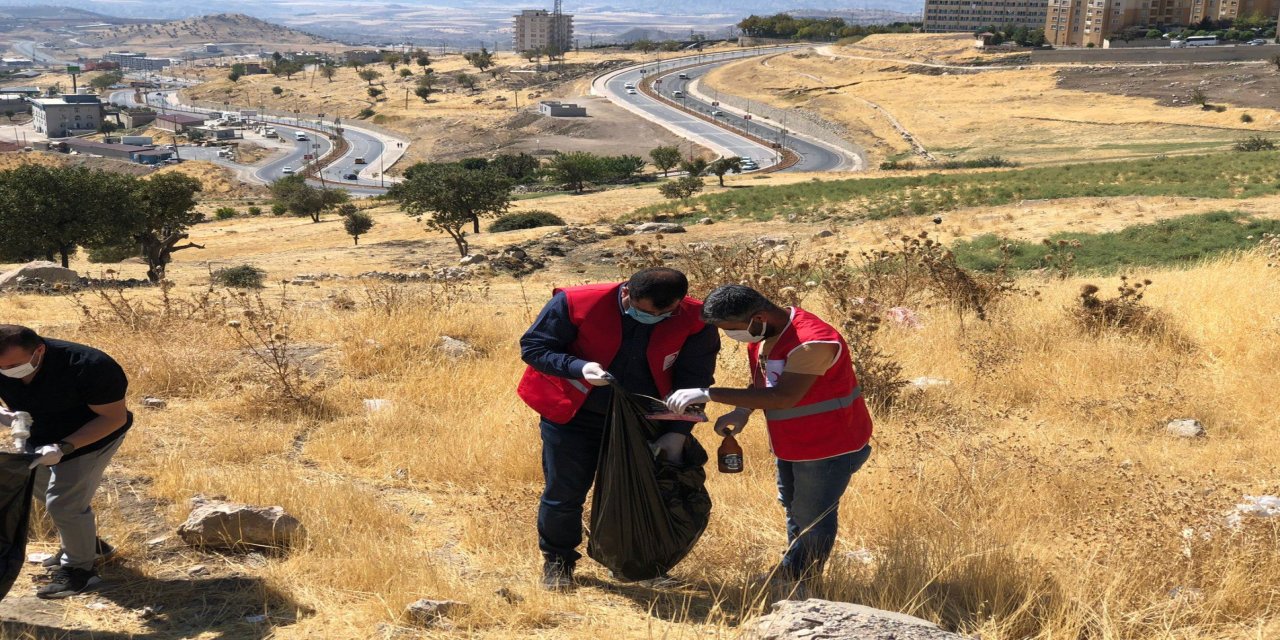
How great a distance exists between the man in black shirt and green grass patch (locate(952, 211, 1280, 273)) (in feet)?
44.1

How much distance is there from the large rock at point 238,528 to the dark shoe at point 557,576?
1.27 meters

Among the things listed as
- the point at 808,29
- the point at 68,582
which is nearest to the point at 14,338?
the point at 68,582

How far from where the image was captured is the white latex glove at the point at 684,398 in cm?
378

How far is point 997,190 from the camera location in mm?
28375

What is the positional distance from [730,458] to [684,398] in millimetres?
422

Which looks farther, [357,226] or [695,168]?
[695,168]

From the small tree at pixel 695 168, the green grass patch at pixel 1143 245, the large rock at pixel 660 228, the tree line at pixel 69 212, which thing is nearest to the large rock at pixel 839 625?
the green grass patch at pixel 1143 245

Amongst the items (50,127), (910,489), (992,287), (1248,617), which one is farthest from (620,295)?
(50,127)

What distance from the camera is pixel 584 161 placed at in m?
66.8

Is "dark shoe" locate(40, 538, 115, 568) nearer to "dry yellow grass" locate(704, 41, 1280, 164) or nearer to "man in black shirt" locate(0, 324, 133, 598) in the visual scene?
"man in black shirt" locate(0, 324, 133, 598)

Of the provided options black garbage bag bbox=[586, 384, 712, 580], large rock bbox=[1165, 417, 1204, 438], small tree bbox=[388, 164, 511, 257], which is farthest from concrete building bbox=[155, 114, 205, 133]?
black garbage bag bbox=[586, 384, 712, 580]

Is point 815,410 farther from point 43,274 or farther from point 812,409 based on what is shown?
point 43,274

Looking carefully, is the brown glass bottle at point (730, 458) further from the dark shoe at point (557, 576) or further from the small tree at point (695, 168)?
the small tree at point (695, 168)

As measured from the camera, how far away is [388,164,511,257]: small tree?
110ft
